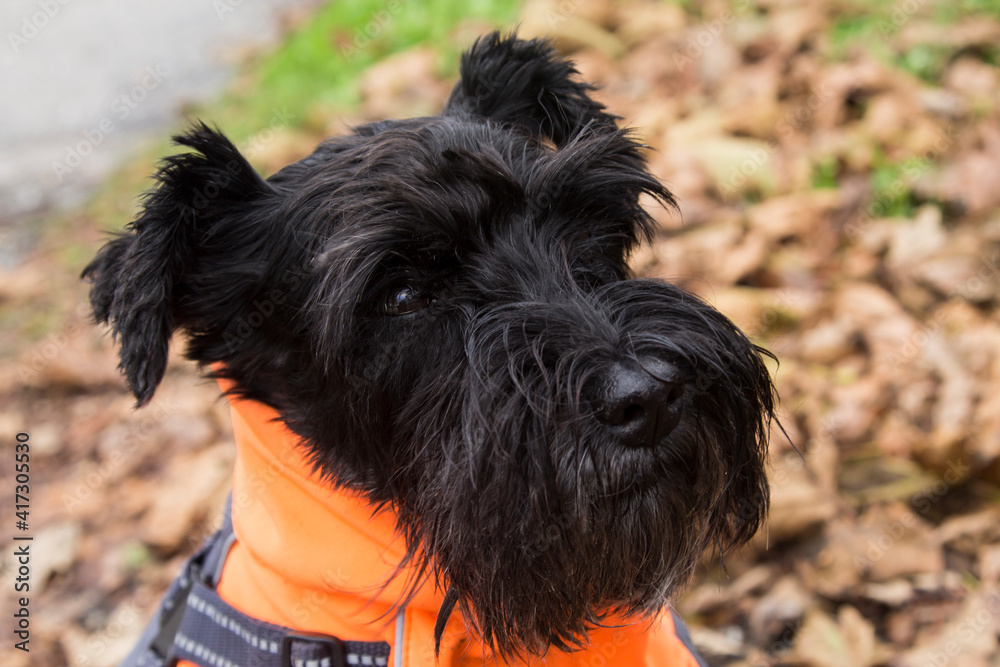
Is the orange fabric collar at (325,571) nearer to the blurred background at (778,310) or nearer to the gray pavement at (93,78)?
the blurred background at (778,310)

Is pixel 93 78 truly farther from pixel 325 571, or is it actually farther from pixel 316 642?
pixel 316 642

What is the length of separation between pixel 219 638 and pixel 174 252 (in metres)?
1.26

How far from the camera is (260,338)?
2.83 m

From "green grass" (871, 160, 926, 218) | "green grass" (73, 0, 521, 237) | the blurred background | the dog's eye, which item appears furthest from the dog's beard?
"green grass" (73, 0, 521, 237)

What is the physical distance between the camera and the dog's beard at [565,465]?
221cm

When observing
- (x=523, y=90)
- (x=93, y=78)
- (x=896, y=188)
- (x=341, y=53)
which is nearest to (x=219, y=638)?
(x=523, y=90)

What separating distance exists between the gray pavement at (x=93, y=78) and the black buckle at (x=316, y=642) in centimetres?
798

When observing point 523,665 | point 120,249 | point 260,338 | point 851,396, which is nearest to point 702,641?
Result: point 523,665

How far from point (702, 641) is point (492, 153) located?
240 centimetres

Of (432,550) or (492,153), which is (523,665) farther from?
(492,153)

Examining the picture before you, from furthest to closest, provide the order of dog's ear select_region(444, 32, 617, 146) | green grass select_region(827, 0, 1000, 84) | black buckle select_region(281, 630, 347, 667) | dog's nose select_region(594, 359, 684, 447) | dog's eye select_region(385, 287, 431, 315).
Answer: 1. green grass select_region(827, 0, 1000, 84)
2. dog's ear select_region(444, 32, 617, 146)
3. dog's eye select_region(385, 287, 431, 315)
4. black buckle select_region(281, 630, 347, 667)
5. dog's nose select_region(594, 359, 684, 447)

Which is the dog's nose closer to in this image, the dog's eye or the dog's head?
the dog's head

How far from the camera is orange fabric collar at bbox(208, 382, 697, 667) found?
2498 millimetres

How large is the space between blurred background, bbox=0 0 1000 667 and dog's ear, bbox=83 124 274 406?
1900 mm
